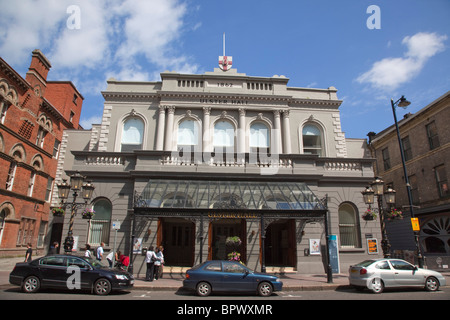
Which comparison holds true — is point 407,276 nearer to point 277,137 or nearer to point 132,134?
point 277,137

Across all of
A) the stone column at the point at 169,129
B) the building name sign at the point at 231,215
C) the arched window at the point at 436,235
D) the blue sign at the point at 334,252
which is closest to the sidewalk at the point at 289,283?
the blue sign at the point at 334,252

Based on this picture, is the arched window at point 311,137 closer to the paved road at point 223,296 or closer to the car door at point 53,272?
the paved road at point 223,296

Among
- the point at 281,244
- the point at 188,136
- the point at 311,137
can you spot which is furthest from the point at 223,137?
the point at 281,244

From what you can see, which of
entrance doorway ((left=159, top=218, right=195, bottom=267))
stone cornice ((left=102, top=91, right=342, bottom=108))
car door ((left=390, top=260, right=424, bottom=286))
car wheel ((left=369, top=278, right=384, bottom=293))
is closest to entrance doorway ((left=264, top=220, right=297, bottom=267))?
entrance doorway ((left=159, top=218, right=195, bottom=267))

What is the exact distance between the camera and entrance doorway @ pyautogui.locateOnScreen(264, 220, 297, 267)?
17.5m

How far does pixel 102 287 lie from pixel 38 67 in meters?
27.2

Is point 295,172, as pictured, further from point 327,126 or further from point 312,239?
point 327,126

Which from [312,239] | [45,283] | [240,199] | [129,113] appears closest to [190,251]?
[240,199]

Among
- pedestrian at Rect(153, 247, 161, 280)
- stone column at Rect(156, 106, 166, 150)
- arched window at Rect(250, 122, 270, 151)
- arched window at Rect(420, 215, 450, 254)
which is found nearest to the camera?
pedestrian at Rect(153, 247, 161, 280)

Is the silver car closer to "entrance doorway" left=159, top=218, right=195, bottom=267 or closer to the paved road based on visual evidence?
the paved road

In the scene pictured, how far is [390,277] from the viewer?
481 inches

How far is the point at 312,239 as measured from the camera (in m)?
17.1

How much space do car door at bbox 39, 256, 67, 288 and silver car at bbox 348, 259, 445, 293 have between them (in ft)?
38.7

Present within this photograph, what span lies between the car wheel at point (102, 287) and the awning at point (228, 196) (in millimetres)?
4203
